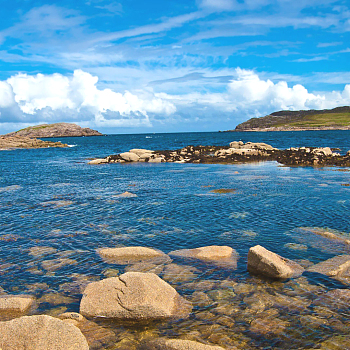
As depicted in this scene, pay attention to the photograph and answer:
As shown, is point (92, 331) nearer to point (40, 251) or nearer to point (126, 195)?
point (40, 251)

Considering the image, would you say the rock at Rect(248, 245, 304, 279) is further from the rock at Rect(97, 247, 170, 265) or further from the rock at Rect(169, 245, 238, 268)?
the rock at Rect(97, 247, 170, 265)

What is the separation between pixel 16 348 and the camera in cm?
805

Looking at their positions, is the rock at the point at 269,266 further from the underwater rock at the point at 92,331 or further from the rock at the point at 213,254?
the underwater rock at the point at 92,331

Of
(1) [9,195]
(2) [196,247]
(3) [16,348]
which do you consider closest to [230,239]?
(2) [196,247]

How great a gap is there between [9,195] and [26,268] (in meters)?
19.9

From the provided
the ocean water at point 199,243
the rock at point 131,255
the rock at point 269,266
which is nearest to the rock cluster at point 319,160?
the ocean water at point 199,243

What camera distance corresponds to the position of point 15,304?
10.8m

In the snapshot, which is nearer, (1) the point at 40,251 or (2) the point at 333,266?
(2) the point at 333,266

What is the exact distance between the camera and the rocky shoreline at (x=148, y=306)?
27.6ft

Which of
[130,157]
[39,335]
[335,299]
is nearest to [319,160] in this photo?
[130,157]

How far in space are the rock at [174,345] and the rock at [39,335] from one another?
1.77 m

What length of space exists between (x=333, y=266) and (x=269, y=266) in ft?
10.3

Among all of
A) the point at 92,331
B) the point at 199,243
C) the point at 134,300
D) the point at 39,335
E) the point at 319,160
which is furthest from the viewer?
the point at 319,160

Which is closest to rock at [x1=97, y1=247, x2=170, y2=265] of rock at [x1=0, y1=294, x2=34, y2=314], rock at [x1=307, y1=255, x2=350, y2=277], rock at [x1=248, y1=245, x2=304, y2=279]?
rock at [x1=248, y1=245, x2=304, y2=279]
